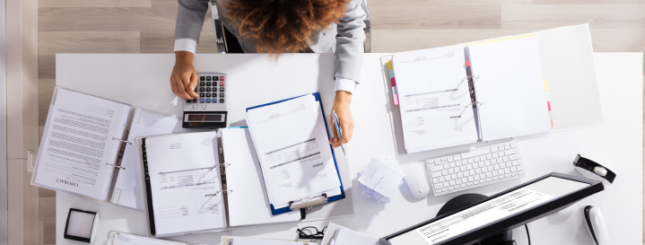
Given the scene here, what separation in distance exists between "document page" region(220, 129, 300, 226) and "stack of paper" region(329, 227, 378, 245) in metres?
0.13

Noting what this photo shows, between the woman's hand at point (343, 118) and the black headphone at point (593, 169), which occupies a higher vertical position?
the woman's hand at point (343, 118)

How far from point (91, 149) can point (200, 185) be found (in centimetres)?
33

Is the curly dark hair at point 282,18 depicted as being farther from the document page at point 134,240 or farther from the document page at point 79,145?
the document page at point 134,240

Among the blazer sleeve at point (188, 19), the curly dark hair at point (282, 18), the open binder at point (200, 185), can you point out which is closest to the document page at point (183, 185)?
the open binder at point (200, 185)

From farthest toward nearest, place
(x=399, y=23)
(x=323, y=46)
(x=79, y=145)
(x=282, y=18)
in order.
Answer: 1. (x=399, y=23)
2. (x=323, y=46)
3. (x=79, y=145)
4. (x=282, y=18)

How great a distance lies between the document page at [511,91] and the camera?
1.04 metres

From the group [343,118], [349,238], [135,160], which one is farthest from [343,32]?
→ [135,160]

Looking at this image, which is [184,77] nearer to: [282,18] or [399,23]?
[282,18]

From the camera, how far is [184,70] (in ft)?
3.23

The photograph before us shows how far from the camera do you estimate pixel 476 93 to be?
1.04m

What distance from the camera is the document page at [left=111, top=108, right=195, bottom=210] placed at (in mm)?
978

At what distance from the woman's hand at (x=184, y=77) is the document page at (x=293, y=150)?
185mm

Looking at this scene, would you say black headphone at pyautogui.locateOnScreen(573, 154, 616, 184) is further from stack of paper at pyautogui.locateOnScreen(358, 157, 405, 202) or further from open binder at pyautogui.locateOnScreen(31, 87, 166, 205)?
open binder at pyautogui.locateOnScreen(31, 87, 166, 205)

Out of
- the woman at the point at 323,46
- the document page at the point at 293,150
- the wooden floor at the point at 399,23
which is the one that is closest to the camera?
the woman at the point at 323,46
